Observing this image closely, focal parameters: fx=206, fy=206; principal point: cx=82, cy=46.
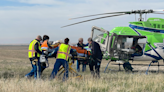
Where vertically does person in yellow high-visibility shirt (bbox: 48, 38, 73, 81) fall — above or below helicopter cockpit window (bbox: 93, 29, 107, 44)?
below

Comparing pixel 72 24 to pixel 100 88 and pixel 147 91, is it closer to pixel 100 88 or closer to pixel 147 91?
pixel 100 88

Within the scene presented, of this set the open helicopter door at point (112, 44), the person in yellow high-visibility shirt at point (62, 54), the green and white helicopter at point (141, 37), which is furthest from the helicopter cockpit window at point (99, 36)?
the person in yellow high-visibility shirt at point (62, 54)

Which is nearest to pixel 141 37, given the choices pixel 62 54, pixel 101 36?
pixel 101 36

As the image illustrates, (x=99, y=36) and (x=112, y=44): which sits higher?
(x=99, y=36)

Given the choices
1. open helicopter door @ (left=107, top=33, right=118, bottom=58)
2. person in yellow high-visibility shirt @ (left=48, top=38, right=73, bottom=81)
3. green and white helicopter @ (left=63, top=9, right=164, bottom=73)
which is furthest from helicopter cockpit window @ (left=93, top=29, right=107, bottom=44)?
person in yellow high-visibility shirt @ (left=48, top=38, right=73, bottom=81)

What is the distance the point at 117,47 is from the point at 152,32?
81.9 inches

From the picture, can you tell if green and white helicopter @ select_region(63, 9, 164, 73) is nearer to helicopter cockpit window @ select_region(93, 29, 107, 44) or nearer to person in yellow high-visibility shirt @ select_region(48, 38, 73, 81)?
helicopter cockpit window @ select_region(93, 29, 107, 44)

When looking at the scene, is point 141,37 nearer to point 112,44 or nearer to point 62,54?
point 112,44

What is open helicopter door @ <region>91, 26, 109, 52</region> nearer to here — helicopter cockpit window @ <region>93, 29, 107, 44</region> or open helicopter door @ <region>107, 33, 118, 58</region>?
helicopter cockpit window @ <region>93, 29, 107, 44</region>

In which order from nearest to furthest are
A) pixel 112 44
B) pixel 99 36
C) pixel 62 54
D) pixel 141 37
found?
1. pixel 62 54
2. pixel 112 44
3. pixel 99 36
4. pixel 141 37

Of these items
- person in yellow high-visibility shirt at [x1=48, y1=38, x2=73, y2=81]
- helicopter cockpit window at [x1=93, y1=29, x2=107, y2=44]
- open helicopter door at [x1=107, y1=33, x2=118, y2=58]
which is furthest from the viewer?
helicopter cockpit window at [x1=93, y1=29, x2=107, y2=44]

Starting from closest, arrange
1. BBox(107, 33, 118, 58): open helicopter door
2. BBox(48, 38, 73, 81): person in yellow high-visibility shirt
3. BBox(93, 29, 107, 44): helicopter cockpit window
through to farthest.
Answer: BBox(48, 38, 73, 81): person in yellow high-visibility shirt, BBox(107, 33, 118, 58): open helicopter door, BBox(93, 29, 107, 44): helicopter cockpit window

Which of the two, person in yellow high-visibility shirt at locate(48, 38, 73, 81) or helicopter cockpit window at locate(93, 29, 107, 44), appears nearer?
person in yellow high-visibility shirt at locate(48, 38, 73, 81)

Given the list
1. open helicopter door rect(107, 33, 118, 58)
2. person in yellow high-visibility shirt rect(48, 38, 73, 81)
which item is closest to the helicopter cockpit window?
open helicopter door rect(107, 33, 118, 58)
